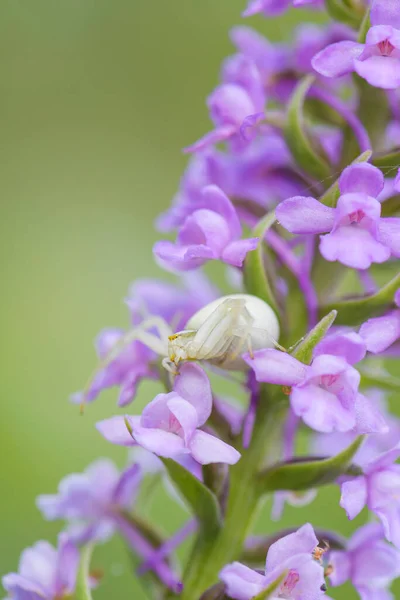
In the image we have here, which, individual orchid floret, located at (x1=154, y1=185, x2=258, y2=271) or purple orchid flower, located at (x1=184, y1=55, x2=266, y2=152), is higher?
purple orchid flower, located at (x1=184, y1=55, x2=266, y2=152)

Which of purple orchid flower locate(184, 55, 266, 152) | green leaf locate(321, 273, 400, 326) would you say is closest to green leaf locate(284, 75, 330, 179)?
purple orchid flower locate(184, 55, 266, 152)

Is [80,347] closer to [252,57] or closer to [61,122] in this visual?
[61,122]

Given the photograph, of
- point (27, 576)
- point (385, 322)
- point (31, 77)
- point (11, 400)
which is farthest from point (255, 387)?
point (31, 77)

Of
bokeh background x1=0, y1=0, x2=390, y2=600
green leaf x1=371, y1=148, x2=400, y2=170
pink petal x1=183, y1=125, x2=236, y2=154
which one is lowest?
bokeh background x1=0, y1=0, x2=390, y2=600

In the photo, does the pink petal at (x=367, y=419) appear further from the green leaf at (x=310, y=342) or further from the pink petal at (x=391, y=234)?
the pink petal at (x=391, y=234)

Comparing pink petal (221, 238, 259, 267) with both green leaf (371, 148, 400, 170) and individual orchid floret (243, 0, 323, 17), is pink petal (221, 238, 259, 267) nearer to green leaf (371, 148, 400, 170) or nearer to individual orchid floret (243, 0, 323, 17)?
green leaf (371, 148, 400, 170)

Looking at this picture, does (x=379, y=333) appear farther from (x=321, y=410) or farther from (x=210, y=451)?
(x=210, y=451)
